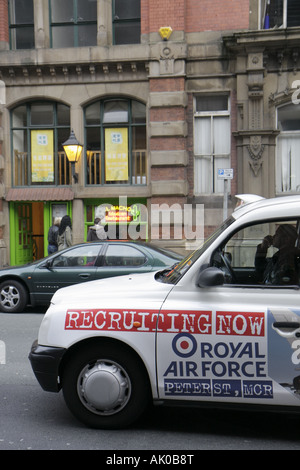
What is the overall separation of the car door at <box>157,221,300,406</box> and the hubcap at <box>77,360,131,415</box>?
1.01ft

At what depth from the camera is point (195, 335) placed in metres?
3.86

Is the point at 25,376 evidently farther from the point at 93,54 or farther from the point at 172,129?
the point at 93,54

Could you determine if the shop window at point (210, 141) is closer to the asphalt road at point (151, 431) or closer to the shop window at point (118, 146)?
the shop window at point (118, 146)

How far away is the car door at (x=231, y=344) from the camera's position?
12.3 ft

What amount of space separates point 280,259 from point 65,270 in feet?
20.9

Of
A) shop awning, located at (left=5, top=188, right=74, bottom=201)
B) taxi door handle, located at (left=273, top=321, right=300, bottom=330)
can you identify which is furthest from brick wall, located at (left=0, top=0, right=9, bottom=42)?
taxi door handle, located at (left=273, top=321, right=300, bottom=330)

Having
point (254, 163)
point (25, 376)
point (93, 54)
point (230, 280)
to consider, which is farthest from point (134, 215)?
point (230, 280)

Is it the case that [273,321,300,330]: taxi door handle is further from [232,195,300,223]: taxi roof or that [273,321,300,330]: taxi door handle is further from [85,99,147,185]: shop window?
[85,99,147,185]: shop window

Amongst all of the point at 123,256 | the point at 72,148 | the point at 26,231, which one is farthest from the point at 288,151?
the point at 26,231

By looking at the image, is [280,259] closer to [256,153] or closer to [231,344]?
[231,344]

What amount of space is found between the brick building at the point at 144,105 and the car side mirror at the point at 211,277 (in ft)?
36.2

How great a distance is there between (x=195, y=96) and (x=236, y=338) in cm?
1247

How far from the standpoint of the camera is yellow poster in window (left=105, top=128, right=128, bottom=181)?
51.9 feet

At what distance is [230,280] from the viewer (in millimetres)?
4070
